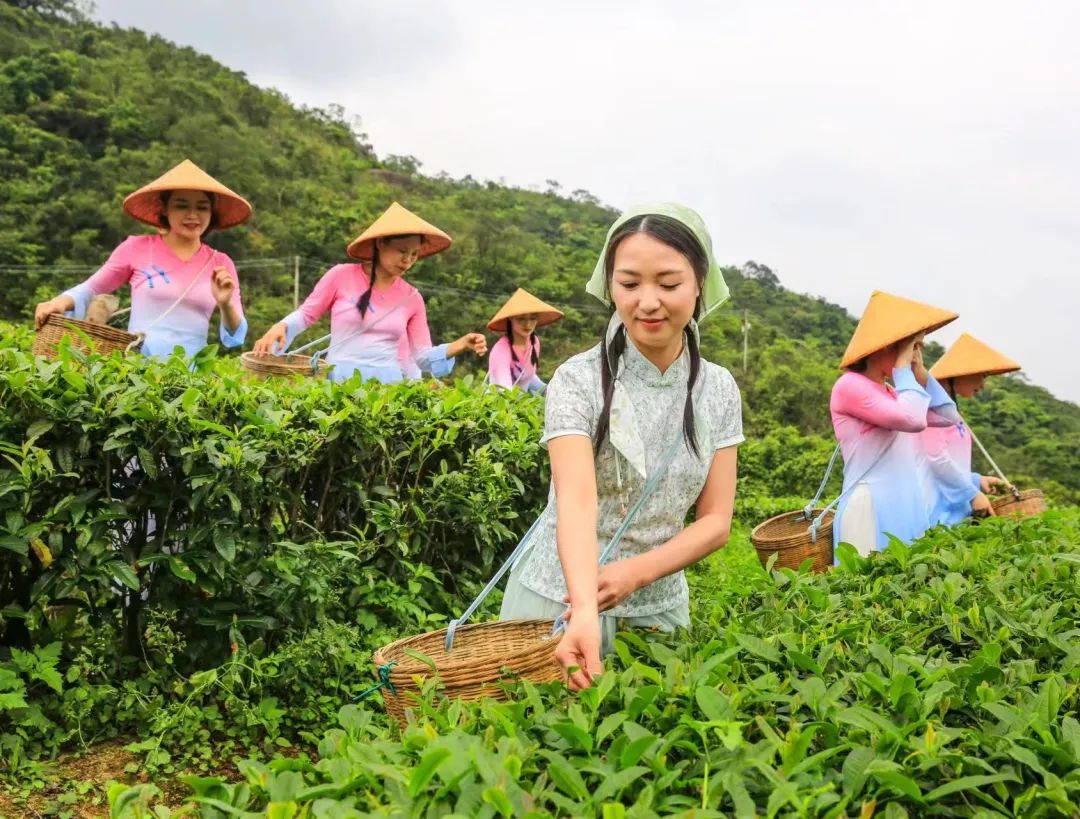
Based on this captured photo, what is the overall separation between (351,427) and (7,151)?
28.5 meters

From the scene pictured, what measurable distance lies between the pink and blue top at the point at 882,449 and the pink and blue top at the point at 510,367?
3014 millimetres

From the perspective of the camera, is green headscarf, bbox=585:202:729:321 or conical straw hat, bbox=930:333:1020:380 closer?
green headscarf, bbox=585:202:729:321

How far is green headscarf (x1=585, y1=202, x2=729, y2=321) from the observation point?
198 cm

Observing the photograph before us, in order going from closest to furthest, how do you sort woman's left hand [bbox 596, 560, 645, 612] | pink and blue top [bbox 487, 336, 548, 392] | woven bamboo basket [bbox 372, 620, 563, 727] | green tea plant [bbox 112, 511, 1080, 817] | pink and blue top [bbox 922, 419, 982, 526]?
green tea plant [bbox 112, 511, 1080, 817] < woven bamboo basket [bbox 372, 620, 563, 727] < woman's left hand [bbox 596, 560, 645, 612] < pink and blue top [bbox 922, 419, 982, 526] < pink and blue top [bbox 487, 336, 548, 392]

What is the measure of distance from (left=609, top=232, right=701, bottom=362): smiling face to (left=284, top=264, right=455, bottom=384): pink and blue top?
11.9 feet

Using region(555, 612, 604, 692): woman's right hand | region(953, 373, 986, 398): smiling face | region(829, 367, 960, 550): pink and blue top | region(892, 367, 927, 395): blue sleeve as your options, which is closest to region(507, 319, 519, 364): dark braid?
region(953, 373, 986, 398): smiling face

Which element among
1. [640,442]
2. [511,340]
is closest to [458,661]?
[640,442]

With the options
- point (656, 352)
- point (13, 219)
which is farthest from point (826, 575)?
point (13, 219)

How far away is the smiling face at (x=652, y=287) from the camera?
1934mm

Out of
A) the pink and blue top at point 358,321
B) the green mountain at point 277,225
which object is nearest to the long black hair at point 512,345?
the pink and blue top at point 358,321

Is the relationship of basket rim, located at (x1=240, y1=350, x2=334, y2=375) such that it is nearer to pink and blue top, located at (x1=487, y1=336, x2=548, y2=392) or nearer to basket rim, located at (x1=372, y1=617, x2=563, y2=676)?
pink and blue top, located at (x1=487, y1=336, x2=548, y2=392)

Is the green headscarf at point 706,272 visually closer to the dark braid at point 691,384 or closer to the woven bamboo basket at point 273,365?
the dark braid at point 691,384

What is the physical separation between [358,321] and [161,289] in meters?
1.17

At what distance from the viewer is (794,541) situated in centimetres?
434
